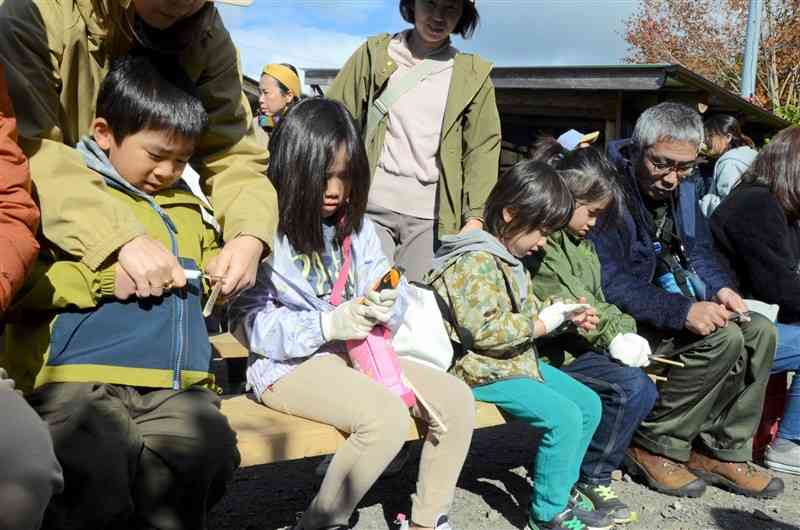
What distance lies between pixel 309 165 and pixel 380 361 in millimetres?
762

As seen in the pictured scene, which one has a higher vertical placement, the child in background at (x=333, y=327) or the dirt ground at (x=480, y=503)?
the child in background at (x=333, y=327)

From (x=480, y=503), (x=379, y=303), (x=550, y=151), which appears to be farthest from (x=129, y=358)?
(x=550, y=151)

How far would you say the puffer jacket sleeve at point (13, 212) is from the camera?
82.1 inches

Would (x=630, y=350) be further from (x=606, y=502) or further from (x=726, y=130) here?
(x=726, y=130)

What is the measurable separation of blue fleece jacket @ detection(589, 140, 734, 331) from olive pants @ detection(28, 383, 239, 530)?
8.00 feet

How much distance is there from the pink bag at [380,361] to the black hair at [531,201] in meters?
0.96

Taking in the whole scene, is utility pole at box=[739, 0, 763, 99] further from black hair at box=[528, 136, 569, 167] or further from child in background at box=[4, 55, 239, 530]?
child in background at box=[4, 55, 239, 530]

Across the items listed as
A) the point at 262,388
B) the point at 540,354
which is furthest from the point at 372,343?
the point at 540,354

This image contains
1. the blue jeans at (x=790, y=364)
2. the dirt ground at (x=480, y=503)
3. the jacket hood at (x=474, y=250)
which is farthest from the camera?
the blue jeans at (x=790, y=364)

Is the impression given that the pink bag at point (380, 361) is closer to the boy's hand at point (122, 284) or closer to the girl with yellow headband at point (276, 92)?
the boy's hand at point (122, 284)

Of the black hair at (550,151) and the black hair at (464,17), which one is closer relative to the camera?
the black hair at (464,17)

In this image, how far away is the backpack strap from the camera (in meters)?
4.21

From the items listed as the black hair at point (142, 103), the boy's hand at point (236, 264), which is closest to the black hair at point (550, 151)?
the boy's hand at point (236, 264)

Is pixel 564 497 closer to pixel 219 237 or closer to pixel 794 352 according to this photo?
pixel 219 237
